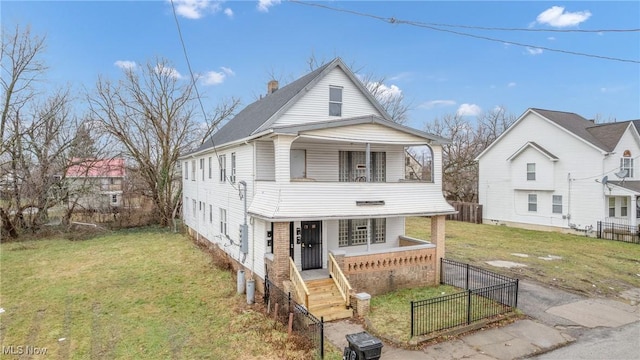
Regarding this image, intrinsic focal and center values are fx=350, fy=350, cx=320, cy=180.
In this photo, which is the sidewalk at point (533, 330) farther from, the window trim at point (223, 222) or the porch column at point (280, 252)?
the window trim at point (223, 222)

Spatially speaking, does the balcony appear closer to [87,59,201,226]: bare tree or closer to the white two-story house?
the white two-story house

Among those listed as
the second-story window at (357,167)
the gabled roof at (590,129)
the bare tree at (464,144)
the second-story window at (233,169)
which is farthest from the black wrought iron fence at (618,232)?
the second-story window at (233,169)

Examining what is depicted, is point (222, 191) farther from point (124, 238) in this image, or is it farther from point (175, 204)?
point (175, 204)

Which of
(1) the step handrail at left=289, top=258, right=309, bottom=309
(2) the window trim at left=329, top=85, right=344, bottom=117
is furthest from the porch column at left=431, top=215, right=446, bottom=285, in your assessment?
(2) the window trim at left=329, top=85, right=344, bottom=117

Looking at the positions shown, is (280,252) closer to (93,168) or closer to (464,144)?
(93,168)

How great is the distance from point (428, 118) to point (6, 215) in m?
45.2

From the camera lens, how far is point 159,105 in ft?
100

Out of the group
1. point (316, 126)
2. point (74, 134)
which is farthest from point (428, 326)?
point (74, 134)

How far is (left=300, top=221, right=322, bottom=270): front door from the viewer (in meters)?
13.2

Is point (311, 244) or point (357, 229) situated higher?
point (357, 229)

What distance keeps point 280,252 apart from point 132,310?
5.05m

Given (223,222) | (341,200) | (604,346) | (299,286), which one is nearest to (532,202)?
(604,346)

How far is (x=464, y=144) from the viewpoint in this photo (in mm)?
44438

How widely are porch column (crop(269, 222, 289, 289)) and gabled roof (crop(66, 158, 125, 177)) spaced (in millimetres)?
22479
